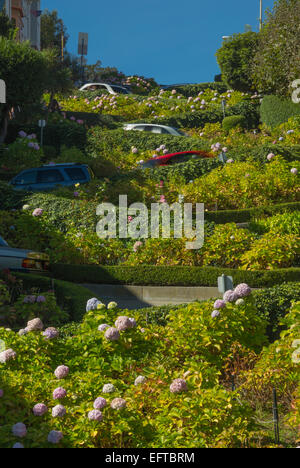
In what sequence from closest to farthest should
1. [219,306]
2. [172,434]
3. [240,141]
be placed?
[172,434]
[219,306]
[240,141]

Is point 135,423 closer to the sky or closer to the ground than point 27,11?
closer to the ground

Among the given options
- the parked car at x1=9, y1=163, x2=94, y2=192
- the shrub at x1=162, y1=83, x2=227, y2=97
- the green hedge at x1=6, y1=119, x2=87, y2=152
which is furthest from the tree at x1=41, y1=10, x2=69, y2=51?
the parked car at x1=9, y1=163, x2=94, y2=192

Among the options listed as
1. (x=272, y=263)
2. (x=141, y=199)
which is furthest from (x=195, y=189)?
(x=272, y=263)

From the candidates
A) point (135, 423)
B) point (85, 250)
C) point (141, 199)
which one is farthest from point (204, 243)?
point (135, 423)

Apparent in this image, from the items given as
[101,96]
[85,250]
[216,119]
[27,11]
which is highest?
[27,11]

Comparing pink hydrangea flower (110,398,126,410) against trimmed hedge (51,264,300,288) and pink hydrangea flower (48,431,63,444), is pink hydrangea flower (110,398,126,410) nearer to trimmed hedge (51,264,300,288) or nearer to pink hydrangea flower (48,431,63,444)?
pink hydrangea flower (48,431,63,444)

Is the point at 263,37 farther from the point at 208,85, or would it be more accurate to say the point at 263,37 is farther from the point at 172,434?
the point at 172,434

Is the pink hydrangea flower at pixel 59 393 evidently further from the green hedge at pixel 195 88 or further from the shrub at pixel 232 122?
the green hedge at pixel 195 88

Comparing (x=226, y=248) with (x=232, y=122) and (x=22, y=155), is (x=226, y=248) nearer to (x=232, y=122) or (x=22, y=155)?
(x=22, y=155)

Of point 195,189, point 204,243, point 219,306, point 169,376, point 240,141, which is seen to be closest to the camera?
point 169,376

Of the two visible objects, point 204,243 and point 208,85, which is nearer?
point 204,243
